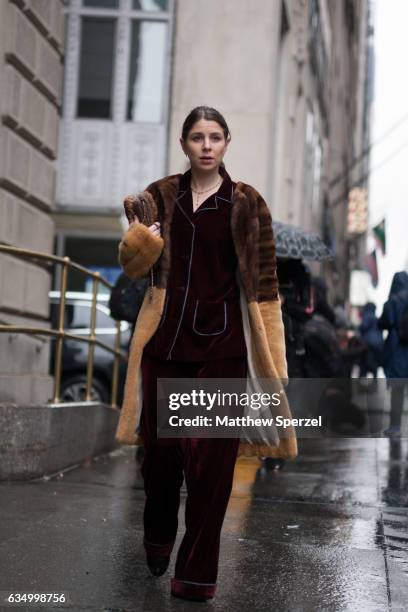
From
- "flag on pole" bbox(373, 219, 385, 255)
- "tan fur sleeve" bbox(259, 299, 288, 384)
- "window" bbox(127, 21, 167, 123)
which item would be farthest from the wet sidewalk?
"flag on pole" bbox(373, 219, 385, 255)

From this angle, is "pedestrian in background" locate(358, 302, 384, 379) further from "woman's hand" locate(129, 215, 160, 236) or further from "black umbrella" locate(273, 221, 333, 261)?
"woman's hand" locate(129, 215, 160, 236)

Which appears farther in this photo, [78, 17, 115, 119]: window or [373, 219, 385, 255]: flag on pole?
[373, 219, 385, 255]: flag on pole

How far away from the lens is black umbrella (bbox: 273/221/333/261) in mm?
9016

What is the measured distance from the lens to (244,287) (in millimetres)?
4465

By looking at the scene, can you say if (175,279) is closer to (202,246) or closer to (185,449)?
(202,246)

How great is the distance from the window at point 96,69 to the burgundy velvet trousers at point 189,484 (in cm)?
1515

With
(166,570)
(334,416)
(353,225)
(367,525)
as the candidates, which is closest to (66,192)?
(334,416)

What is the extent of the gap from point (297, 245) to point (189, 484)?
498 cm

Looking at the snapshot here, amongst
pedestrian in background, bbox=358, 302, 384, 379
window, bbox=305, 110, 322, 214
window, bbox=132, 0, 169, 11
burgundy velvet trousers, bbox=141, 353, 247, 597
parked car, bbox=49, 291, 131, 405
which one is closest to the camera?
burgundy velvet trousers, bbox=141, 353, 247, 597

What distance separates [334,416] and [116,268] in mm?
7739

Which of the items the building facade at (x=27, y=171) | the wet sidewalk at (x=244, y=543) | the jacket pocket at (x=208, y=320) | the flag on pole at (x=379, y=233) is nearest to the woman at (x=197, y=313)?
the jacket pocket at (x=208, y=320)

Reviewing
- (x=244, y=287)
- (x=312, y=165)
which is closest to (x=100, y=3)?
(x=312, y=165)

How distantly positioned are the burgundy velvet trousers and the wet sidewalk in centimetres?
14

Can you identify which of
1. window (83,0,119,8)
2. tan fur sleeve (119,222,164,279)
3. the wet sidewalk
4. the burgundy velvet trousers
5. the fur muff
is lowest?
the wet sidewalk
